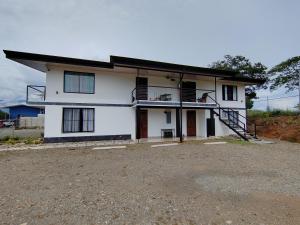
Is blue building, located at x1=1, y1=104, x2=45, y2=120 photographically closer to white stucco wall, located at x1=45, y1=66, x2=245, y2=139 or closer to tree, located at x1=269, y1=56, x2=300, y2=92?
white stucco wall, located at x1=45, y1=66, x2=245, y2=139

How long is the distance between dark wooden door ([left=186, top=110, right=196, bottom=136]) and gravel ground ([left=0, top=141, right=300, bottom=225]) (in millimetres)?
8777

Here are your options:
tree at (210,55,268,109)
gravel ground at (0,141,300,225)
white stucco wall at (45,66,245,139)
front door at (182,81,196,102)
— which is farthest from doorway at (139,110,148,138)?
tree at (210,55,268,109)

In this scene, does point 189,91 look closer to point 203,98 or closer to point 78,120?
point 203,98

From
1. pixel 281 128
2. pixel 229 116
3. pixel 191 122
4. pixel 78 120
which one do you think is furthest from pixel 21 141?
pixel 281 128

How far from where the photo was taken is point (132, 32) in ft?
52.8

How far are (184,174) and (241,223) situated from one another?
113 inches

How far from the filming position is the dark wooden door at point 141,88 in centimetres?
1474

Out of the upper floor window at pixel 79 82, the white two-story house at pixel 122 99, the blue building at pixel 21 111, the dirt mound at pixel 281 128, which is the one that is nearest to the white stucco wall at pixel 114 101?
the white two-story house at pixel 122 99

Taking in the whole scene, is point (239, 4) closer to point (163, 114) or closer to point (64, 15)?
point (163, 114)

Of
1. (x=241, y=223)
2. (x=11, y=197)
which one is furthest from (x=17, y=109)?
(x=241, y=223)

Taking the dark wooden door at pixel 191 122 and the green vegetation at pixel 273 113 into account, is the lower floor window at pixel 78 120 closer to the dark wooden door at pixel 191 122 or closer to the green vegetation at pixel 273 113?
the dark wooden door at pixel 191 122

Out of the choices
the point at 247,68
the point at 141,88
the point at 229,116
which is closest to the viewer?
the point at 141,88

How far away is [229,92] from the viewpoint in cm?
1842

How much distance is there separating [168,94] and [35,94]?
957 cm
